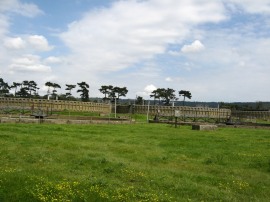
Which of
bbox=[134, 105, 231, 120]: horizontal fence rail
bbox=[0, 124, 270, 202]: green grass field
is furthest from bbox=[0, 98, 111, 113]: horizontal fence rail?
bbox=[0, 124, 270, 202]: green grass field

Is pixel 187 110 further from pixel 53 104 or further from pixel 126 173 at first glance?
pixel 126 173

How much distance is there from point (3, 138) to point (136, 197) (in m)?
13.2

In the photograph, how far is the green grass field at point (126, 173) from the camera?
32.4 feet

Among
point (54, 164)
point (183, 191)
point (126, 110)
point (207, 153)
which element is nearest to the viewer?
point (183, 191)

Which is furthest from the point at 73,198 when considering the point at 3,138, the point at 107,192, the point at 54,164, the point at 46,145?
the point at 3,138

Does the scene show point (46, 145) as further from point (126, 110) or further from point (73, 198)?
point (126, 110)

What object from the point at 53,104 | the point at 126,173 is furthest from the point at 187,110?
the point at 126,173

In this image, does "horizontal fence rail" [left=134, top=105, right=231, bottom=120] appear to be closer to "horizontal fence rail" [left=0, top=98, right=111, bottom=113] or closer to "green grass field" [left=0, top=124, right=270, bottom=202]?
"horizontal fence rail" [left=0, top=98, right=111, bottom=113]

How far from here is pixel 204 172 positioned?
13.8 metres

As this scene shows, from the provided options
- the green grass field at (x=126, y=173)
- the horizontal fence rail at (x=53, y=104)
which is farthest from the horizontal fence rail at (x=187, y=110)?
the green grass field at (x=126, y=173)

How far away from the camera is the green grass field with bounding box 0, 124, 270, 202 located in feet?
32.4

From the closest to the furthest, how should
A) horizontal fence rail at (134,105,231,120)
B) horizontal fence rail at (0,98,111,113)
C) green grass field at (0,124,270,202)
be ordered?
1. green grass field at (0,124,270,202)
2. horizontal fence rail at (0,98,111,113)
3. horizontal fence rail at (134,105,231,120)

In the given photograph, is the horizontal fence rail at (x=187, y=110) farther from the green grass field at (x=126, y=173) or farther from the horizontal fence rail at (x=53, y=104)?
the green grass field at (x=126, y=173)

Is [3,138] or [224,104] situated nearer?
[3,138]
